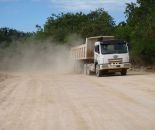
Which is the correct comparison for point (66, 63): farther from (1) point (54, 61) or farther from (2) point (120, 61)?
(2) point (120, 61)

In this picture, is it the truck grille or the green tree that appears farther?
the green tree

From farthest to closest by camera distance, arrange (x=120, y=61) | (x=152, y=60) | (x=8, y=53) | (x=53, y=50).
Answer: (x=8, y=53), (x=53, y=50), (x=152, y=60), (x=120, y=61)

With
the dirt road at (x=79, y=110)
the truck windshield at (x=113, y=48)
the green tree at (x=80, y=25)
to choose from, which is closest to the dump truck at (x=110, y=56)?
the truck windshield at (x=113, y=48)

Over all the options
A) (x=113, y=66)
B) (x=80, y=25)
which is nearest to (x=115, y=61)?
(x=113, y=66)

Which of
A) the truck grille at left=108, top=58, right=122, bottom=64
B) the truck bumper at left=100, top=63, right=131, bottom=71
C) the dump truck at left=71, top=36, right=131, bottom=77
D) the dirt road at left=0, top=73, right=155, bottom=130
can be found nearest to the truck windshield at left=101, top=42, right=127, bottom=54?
the dump truck at left=71, top=36, right=131, bottom=77

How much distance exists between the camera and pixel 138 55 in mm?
47500

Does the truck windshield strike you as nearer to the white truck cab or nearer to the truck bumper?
the white truck cab

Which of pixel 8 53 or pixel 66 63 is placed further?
pixel 8 53

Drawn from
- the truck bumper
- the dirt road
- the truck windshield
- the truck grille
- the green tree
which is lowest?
the dirt road

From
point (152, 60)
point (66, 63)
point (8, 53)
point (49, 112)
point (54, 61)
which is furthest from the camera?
point (8, 53)

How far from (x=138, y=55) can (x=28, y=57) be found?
25.6 metres

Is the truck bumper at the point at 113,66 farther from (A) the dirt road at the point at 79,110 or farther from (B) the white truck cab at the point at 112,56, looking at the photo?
(A) the dirt road at the point at 79,110

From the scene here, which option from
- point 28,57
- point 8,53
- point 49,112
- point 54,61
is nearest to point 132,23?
point 54,61

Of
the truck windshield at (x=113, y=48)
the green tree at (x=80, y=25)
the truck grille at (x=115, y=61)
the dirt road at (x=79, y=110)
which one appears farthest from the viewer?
the green tree at (x=80, y=25)
